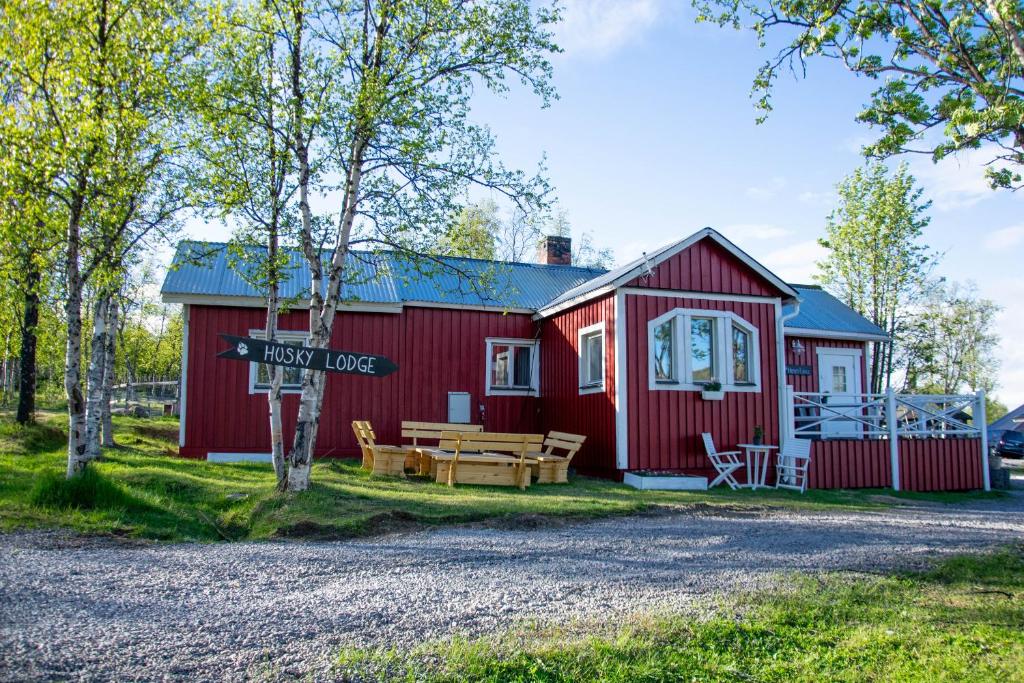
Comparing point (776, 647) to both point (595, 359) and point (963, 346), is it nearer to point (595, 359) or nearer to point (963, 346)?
point (595, 359)

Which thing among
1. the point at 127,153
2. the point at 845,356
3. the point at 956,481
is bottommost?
the point at 956,481

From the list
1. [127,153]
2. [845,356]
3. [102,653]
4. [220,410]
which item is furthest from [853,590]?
[845,356]

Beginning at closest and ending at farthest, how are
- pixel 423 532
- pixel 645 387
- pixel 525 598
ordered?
pixel 525 598
pixel 423 532
pixel 645 387

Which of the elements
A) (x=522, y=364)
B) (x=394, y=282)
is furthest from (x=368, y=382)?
(x=522, y=364)

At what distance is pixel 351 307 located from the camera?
15391 mm

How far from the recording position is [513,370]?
16.7 metres

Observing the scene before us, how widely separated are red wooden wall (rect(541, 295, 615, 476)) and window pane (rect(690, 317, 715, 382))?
1597 mm

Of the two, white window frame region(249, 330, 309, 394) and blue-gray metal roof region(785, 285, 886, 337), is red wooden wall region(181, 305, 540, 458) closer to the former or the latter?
white window frame region(249, 330, 309, 394)

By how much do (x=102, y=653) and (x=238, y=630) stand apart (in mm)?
720

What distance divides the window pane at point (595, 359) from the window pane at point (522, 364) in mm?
2544

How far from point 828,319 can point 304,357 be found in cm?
1460

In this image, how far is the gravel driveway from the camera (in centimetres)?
399

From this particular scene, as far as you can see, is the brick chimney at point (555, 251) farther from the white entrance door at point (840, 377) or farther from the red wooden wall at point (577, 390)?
the white entrance door at point (840, 377)

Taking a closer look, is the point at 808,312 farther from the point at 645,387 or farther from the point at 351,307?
the point at 351,307
